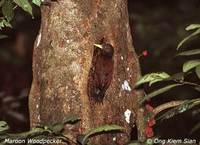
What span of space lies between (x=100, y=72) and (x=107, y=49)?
14 centimetres

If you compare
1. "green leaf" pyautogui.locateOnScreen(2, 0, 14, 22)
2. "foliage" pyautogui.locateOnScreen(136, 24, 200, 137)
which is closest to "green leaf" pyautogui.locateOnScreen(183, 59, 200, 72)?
"foliage" pyautogui.locateOnScreen(136, 24, 200, 137)

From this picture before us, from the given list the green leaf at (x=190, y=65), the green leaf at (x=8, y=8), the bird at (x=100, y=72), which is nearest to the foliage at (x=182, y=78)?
the green leaf at (x=190, y=65)

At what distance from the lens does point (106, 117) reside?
269 centimetres

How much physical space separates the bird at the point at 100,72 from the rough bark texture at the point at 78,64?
28 mm

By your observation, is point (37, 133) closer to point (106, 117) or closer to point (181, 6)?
point (106, 117)

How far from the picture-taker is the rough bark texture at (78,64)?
2.62m

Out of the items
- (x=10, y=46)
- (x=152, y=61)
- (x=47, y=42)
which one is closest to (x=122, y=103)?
(x=47, y=42)

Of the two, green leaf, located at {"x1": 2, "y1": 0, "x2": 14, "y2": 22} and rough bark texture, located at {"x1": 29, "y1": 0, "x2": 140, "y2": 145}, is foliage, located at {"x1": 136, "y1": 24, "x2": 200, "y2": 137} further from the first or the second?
green leaf, located at {"x1": 2, "y1": 0, "x2": 14, "y2": 22}

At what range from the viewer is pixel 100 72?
2623 millimetres

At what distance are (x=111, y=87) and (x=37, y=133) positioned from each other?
0.66 m

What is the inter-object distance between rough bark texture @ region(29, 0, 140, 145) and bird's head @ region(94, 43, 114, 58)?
4 centimetres

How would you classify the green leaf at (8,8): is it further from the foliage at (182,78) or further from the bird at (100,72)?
the foliage at (182,78)

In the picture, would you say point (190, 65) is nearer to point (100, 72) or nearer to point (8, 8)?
point (100, 72)

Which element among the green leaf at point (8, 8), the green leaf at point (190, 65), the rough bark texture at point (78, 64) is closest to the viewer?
the green leaf at point (190, 65)
